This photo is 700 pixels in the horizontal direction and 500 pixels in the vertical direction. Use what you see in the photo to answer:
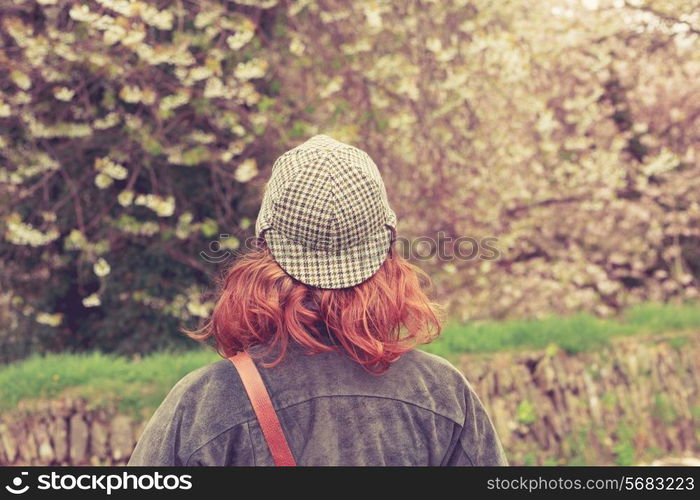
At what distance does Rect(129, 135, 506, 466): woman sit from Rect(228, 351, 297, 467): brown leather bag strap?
0.02 m

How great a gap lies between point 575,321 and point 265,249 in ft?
14.7

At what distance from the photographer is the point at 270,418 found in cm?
158

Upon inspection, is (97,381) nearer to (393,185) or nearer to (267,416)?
(267,416)

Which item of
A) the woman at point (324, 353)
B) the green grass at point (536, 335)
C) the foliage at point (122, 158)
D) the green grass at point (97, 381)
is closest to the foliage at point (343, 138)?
the foliage at point (122, 158)

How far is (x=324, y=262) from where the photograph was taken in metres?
1.68

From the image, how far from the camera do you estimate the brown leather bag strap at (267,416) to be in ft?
5.19

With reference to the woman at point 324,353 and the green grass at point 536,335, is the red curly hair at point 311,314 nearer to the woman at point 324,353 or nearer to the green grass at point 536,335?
the woman at point 324,353

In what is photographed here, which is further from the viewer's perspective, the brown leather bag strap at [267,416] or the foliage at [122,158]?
the foliage at [122,158]

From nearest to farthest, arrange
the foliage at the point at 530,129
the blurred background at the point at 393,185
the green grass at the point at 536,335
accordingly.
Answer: the blurred background at the point at 393,185, the green grass at the point at 536,335, the foliage at the point at 530,129

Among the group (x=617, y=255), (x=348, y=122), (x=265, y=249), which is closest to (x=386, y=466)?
(x=265, y=249)

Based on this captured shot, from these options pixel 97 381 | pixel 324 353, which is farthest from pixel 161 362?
pixel 324 353

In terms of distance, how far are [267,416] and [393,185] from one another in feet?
19.7

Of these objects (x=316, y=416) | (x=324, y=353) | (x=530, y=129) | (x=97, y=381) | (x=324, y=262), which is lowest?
(x=97, y=381)

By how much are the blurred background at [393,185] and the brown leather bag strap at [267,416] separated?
3153mm
